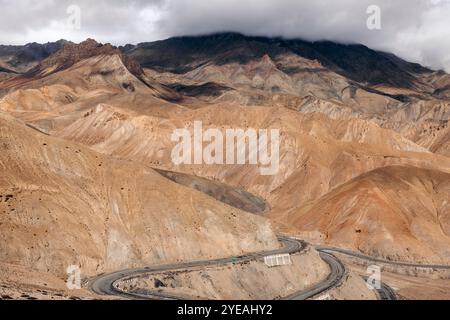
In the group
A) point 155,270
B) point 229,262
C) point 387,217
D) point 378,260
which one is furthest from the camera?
point 387,217

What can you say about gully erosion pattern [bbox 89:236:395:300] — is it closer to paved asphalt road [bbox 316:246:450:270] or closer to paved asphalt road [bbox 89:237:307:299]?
paved asphalt road [bbox 89:237:307:299]

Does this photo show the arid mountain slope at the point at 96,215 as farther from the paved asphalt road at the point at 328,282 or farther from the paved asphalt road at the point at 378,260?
the paved asphalt road at the point at 378,260

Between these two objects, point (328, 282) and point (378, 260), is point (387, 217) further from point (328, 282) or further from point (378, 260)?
point (328, 282)

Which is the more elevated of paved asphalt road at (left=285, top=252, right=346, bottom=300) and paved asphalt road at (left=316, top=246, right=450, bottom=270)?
paved asphalt road at (left=316, top=246, right=450, bottom=270)

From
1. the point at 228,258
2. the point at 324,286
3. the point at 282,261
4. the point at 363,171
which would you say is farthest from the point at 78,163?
the point at 363,171

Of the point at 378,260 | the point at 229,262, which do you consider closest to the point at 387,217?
the point at 378,260

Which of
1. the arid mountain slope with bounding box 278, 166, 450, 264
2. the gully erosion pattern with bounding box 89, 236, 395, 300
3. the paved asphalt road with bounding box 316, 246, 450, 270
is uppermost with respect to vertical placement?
the arid mountain slope with bounding box 278, 166, 450, 264

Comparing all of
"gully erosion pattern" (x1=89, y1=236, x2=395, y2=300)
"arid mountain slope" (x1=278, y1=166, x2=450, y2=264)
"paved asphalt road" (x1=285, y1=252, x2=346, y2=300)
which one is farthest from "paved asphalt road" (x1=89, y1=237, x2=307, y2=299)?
"arid mountain slope" (x1=278, y1=166, x2=450, y2=264)

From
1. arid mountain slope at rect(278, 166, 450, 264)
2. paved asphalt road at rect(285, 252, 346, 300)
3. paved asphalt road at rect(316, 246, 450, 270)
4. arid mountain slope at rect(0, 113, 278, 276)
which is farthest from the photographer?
arid mountain slope at rect(278, 166, 450, 264)

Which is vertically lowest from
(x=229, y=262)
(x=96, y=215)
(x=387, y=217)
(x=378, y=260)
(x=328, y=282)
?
(x=328, y=282)
